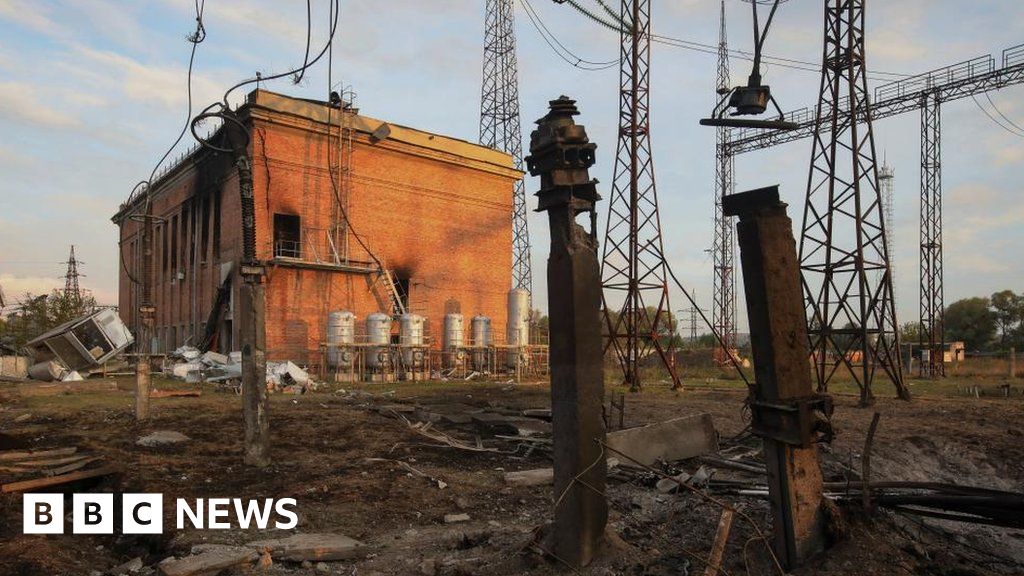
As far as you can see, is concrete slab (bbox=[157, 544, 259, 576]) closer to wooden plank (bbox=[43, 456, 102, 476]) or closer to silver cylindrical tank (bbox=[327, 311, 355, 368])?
wooden plank (bbox=[43, 456, 102, 476])

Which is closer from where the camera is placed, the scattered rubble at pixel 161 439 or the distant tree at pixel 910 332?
the scattered rubble at pixel 161 439

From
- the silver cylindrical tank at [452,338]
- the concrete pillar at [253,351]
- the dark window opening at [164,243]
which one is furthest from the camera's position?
the dark window opening at [164,243]

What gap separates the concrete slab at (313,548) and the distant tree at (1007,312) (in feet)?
224

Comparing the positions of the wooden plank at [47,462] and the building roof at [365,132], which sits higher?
the building roof at [365,132]

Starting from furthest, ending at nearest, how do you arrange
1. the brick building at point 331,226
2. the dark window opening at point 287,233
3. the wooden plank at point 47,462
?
the dark window opening at point 287,233, the brick building at point 331,226, the wooden plank at point 47,462

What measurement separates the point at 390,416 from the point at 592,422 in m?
9.64

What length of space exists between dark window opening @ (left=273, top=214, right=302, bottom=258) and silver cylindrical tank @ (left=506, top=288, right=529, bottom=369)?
35.2 feet

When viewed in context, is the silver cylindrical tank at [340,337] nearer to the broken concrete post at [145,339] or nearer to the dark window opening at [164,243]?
the broken concrete post at [145,339]

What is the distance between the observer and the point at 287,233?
98.0 ft

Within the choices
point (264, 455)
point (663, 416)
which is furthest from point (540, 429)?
point (264, 455)

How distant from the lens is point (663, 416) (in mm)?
13898

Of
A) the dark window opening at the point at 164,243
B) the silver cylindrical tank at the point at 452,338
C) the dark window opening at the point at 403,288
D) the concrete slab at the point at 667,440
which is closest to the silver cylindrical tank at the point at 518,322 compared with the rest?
the silver cylindrical tank at the point at 452,338

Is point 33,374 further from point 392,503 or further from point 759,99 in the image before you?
point 759,99

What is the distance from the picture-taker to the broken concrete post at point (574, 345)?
5117 mm
